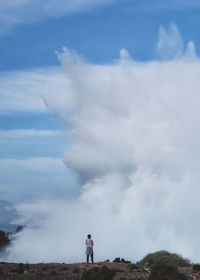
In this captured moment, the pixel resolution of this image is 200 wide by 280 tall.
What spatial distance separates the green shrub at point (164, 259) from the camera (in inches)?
2034

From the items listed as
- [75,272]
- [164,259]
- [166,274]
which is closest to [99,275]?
[166,274]

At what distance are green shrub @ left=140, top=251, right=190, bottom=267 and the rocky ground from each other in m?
7.17

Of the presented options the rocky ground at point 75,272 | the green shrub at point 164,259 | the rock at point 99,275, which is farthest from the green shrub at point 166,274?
the green shrub at point 164,259

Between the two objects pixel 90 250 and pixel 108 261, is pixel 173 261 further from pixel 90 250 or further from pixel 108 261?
pixel 90 250

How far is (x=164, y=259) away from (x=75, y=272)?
49.8 ft

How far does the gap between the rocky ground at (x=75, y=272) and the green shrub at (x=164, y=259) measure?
7.17m

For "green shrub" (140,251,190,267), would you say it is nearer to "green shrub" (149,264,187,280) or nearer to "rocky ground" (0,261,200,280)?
"rocky ground" (0,261,200,280)

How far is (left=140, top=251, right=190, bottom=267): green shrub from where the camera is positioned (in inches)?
2034

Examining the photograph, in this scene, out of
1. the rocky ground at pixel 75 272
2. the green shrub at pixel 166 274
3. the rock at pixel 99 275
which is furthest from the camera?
the rocky ground at pixel 75 272

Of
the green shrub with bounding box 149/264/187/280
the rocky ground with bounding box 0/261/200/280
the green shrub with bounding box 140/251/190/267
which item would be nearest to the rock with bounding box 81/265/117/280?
the rocky ground with bounding box 0/261/200/280

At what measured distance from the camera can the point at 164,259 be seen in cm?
5319

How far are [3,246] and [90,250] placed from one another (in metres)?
64.8

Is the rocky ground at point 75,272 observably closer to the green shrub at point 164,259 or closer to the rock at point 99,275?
the rock at point 99,275

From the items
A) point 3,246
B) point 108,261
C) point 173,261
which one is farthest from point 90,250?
point 3,246
